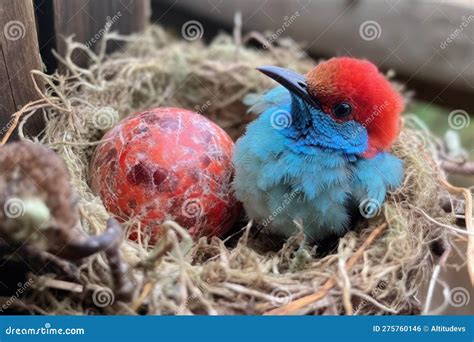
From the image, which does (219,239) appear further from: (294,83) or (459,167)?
(459,167)

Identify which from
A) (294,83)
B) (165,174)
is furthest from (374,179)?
(165,174)

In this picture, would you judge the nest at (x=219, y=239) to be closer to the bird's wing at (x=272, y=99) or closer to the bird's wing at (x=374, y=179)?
Answer: the bird's wing at (x=374, y=179)

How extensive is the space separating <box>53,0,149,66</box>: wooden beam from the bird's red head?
0.96m

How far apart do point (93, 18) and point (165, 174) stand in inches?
36.3

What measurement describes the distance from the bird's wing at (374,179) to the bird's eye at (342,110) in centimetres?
16

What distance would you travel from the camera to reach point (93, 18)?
8.98 ft

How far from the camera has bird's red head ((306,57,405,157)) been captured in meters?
2.16

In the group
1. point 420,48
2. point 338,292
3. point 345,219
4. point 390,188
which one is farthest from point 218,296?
point 420,48

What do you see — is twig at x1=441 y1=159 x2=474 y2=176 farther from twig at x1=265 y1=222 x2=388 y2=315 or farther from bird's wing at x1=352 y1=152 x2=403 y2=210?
twig at x1=265 y1=222 x2=388 y2=315

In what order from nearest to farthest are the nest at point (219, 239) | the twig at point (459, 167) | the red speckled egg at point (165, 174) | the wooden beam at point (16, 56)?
the nest at point (219, 239) < the wooden beam at point (16, 56) < the red speckled egg at point (165, 174) < the twig at point (459, 167)

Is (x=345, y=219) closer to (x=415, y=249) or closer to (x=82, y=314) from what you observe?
(x=415, y=249)

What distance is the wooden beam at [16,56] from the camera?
6.53 feet

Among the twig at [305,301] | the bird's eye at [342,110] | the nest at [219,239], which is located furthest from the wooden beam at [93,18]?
the twig at [305,301]

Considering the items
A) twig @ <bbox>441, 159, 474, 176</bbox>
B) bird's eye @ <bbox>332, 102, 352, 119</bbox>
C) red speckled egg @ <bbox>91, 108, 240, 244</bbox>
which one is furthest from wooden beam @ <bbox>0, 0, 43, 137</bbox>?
twig @ <bbox>441, 159, 474, 176</bbox>
